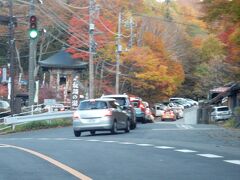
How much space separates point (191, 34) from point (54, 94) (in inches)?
1264

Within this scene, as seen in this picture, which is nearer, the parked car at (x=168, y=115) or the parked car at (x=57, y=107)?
the parked car at (x=57, y=107)

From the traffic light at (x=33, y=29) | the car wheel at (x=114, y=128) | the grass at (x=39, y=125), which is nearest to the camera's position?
the traffic light at (x=33, y=29)

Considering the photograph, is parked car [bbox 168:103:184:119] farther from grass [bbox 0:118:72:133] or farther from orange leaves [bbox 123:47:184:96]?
grass [bbox 0:118:72:133]

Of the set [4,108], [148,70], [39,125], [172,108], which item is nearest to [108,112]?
[39,125]

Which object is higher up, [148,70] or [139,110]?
[148,70]

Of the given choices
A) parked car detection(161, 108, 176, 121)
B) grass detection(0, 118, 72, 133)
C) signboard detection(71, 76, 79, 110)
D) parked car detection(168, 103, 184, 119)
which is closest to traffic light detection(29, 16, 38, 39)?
grass detection(0, 118, 72, 133)

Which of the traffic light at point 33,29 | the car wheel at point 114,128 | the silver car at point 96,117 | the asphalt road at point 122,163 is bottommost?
the asphalt road at point 122,163

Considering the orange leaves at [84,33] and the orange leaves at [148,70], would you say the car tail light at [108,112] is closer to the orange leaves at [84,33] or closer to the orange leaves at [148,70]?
the orange leaves at [84,33]

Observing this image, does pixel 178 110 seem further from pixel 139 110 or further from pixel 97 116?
pixel 97 116

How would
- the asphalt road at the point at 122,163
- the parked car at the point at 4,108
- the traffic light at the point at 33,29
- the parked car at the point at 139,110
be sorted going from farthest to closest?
the parked car at the point at 4,108 → the parked car at the point at 139,110 → the traffic light at the point at 33,29 → the asphalt road at the point at 122,163

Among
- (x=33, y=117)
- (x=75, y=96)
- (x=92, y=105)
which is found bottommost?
(x=33, y=117)

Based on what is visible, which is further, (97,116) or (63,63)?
(63,63)

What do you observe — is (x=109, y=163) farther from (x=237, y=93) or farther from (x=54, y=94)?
(x=237, y=93)

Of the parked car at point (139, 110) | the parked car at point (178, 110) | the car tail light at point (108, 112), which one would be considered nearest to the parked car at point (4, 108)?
the parked car at point (139, 110)
